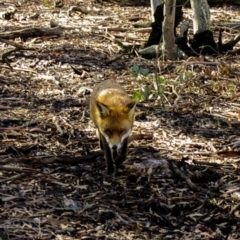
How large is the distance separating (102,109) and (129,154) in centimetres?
60

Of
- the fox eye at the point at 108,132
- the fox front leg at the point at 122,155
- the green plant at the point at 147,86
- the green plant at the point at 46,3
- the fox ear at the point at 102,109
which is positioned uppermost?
the fox ear at the point at 102,109

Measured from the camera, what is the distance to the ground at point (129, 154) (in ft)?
17.1

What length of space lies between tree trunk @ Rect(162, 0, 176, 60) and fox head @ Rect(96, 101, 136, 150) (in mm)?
4028

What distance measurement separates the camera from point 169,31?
412 inches

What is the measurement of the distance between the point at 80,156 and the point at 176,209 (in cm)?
147

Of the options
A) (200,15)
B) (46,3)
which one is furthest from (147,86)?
(46,3)

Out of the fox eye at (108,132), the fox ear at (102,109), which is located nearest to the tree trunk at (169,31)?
the fox ear at (102,109)

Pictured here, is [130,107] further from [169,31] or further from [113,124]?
[169,31]

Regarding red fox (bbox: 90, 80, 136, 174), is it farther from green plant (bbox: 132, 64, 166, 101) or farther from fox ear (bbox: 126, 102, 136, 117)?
green plant (bbox: 132, 64, 166, 101)

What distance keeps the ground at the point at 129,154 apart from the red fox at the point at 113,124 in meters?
0.15

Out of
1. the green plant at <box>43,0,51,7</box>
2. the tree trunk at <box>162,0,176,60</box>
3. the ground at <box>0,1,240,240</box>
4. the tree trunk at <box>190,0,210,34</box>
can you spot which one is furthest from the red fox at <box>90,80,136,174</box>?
the green plant at <box>43,0,51,7</box>

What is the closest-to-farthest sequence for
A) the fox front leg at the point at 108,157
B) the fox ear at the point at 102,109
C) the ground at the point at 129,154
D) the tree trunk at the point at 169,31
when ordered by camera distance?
the ground at the point at 129,154
the fox front leg at the point at 108,157
the fox ear at the point at 102,109
the tree trunk at the point at 169,31

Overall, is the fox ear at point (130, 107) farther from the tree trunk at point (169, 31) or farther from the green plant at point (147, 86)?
the tree trunk at point (169, 31)

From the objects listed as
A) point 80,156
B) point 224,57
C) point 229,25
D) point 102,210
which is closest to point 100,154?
point 80,156
